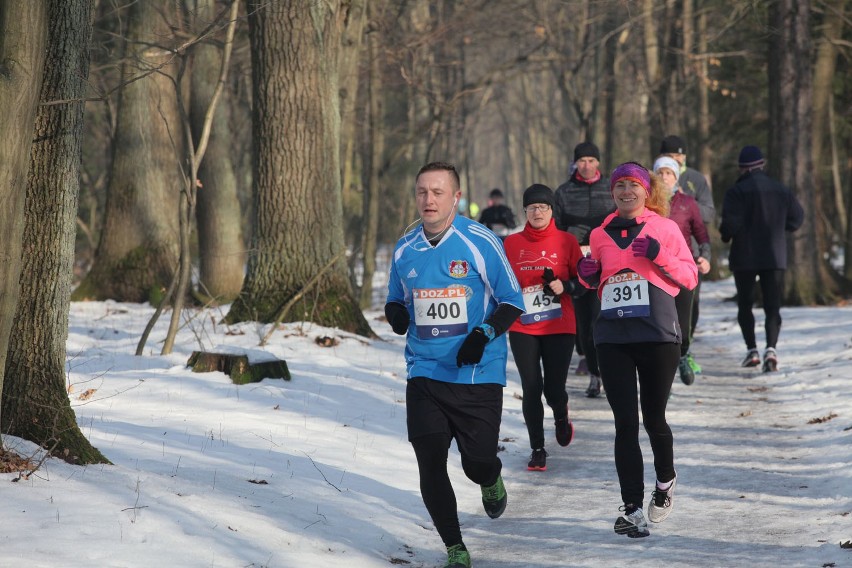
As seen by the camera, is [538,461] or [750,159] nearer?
[538,461]

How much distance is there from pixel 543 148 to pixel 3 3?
59.4 m

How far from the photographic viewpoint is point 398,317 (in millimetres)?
5637

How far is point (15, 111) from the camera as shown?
216 inches

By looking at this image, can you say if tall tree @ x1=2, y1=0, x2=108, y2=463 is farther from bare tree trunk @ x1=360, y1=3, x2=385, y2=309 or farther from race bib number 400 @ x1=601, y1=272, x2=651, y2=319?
bare tree trunk @ x1=360, y1=3, x2=385, y2=309

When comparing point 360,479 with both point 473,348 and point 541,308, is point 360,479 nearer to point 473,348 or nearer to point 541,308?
point 541,308

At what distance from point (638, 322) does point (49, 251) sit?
3289mm

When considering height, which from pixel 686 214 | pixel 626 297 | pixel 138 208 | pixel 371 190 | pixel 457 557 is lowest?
pixel 457 557

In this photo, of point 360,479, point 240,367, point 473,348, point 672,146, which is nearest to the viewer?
point 473,348

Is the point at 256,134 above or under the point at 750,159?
above

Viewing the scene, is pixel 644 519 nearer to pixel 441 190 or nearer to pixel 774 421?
pixel 441 190

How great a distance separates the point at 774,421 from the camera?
9.58 m

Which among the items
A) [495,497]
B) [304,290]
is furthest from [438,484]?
[304,290]

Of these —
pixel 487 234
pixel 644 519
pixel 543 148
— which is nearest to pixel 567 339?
pixel 644 519

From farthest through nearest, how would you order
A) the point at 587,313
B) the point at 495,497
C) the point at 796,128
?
the point at 796,128, the point at 587,313, the point at 495,497
